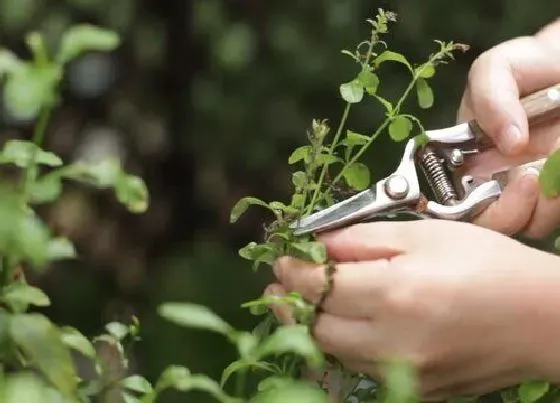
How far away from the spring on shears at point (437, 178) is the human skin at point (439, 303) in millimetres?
67

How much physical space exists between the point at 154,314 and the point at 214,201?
0.64 feet

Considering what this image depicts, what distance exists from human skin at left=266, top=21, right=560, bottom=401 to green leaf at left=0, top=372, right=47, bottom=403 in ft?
0.77

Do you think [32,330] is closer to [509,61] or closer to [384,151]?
[509,61]

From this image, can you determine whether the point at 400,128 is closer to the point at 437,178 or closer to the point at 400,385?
the point at 437,178

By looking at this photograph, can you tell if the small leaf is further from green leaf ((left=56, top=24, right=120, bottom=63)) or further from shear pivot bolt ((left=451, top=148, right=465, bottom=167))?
shear pivot bolt ((left=451, top=148, right=465, bottom=167))

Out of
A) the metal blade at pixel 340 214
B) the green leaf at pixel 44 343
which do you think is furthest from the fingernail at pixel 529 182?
the green leaf at pixel 44 343

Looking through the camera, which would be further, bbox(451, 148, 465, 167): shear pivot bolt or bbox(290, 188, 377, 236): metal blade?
bbox(451, 148, 465, 167): shear pivot bolt

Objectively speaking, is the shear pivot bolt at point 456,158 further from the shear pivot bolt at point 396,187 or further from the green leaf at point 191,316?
the green leaf at point 191,316

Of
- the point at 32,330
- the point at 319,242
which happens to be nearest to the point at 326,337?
the point at 319,242

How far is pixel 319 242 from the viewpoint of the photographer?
23.3 inches

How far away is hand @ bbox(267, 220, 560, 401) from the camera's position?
0.58 meters

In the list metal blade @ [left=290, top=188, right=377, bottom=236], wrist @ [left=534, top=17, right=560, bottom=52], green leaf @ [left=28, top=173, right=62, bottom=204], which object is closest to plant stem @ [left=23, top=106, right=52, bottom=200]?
green leaf @ [left=28, top=173, right=62, bottom=204]

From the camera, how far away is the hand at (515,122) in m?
0.68

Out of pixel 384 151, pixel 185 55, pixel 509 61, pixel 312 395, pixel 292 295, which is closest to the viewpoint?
pixel 312 395
